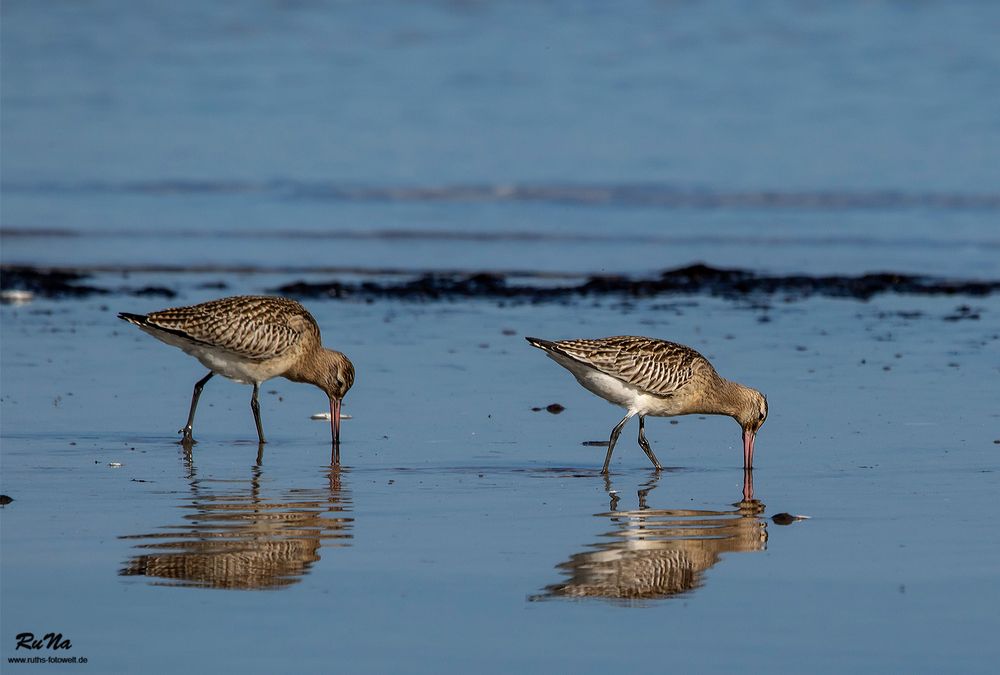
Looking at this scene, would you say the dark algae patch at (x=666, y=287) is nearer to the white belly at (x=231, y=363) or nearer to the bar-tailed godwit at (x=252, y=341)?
the bar-tailed godwit at (x=252, y=341)

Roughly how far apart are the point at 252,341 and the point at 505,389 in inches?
68.8

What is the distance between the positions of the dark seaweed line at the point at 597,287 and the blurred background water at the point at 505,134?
1.33 m

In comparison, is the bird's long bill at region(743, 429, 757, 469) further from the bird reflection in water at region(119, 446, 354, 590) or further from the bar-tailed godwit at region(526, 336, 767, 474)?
the bird reflection in water at region(119, 446, 354, 590)

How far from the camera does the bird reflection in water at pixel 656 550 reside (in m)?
6.26

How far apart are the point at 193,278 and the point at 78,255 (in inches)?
97.0

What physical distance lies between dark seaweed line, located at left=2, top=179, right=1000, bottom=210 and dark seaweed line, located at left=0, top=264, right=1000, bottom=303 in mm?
6063

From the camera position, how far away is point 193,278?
55.1 feet

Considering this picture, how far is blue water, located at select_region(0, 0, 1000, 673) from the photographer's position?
231 inches

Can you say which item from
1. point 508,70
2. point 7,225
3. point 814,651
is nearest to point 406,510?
point 814,651

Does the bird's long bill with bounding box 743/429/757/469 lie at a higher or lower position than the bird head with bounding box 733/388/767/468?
lower

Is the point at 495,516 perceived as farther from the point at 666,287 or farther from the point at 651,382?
the point at 666,287

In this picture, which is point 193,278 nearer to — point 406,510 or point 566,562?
point 406,510

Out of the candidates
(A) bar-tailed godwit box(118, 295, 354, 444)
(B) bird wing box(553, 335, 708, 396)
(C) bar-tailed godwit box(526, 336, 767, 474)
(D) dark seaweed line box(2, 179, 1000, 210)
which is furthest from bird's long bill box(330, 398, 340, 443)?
(D) dark seaweed line box(2, 179, 1000, 210)

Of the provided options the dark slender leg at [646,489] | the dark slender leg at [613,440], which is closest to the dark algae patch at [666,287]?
the dark slender leg at [613,440]
